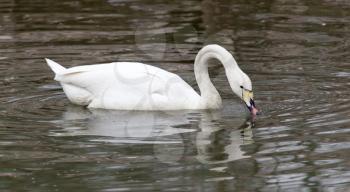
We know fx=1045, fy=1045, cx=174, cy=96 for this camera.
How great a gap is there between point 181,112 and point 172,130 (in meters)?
0.90

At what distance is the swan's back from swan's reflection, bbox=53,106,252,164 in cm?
10

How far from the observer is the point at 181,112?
10.4m

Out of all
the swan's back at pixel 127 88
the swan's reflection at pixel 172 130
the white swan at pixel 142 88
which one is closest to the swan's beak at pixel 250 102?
the swan's reflection at pixel 172 130

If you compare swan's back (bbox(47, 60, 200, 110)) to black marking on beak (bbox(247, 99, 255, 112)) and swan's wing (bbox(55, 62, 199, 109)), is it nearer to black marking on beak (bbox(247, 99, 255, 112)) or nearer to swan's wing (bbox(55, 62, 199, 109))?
swan's wing (bbox(55, 62, 199, 109))

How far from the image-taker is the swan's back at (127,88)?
34.3ft

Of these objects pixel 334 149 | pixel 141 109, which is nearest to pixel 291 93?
pixel 141 109

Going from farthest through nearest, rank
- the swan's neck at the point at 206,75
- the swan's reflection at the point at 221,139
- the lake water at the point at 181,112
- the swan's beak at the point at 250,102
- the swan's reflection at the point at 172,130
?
1. the swan's neck at the point at 206,75
2. the swan's beak at the point at 250,102
3. the swan's reflection at the point at 172,130
4. the swan's reflection at the point at 221,139
5. the lake water at the point at 181,112

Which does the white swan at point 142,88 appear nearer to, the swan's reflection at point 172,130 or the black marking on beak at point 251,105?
the swan's reflection at point 172,130

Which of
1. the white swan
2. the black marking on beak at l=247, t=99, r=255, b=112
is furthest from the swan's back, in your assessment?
the black marking on beak at l=247, t=99, r=255, b=112

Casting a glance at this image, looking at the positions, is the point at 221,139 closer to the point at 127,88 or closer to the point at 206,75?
the point at 206,75

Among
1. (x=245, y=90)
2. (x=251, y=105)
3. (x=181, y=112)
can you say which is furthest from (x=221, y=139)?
(x=181, y=112)

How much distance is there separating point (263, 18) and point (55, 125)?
20.9ft

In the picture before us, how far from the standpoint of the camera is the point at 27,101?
10773 millimetres

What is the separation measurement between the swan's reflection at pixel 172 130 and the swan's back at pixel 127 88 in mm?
105
